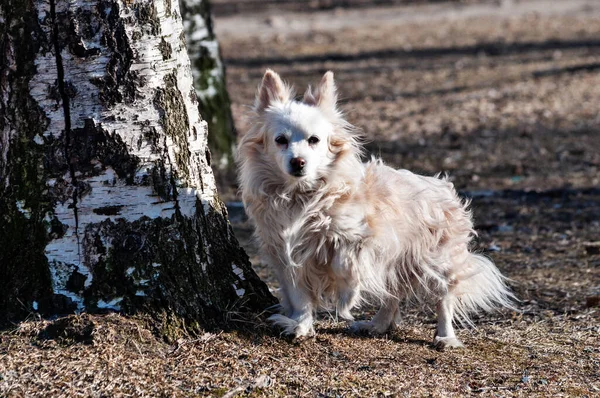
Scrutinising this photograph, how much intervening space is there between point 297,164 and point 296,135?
0.23m

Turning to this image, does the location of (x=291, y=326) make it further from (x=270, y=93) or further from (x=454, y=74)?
(x=454, y=74)

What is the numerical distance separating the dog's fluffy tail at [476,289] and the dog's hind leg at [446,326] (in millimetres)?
61

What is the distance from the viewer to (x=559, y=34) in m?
17.6

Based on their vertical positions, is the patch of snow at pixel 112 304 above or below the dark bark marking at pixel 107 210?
below

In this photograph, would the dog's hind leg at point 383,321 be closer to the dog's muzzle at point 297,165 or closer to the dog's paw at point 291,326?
the dog's paw at point 291,326

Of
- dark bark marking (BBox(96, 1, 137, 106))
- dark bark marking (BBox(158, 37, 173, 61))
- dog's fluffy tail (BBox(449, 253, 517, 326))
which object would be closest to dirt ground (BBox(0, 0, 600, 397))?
dog's fluffy tail (BBox(449, 253, 517, 326))

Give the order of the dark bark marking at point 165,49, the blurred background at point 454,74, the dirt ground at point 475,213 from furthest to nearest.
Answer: the blurred background at point 454,74, the dark bark marking at point 165,49, the dirt ground at point 475,213

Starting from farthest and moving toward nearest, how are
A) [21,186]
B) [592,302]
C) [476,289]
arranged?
[592,302], [476,289], [21,186]

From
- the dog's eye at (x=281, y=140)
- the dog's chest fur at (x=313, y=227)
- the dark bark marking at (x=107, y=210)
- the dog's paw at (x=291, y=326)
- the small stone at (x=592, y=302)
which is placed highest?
the dog's eye at (x=281, y=140)

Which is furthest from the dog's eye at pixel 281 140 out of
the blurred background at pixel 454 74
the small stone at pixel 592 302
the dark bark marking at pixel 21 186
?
the blurred background at pixel 454 74

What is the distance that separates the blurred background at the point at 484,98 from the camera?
23.1 ft

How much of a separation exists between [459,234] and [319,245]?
99 cm

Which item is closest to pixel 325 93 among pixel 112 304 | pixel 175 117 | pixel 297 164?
pixel 297 164

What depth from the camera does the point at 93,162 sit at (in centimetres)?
410
